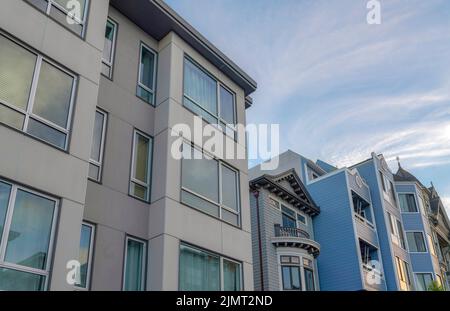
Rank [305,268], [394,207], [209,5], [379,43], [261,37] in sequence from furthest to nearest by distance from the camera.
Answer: [394,207] → [305,268] → [379,43] → [261,37] → [209,5]

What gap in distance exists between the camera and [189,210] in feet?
37.8

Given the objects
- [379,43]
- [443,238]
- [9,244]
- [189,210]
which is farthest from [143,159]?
[443,238]

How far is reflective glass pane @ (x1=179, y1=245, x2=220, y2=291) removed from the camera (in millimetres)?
10891

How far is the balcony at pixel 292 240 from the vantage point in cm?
2137

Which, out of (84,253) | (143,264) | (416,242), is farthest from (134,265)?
(416,242)

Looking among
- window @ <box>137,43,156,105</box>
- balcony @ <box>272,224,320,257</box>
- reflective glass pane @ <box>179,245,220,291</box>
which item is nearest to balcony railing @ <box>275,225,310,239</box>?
balcony @ <box>272,224,320,257</box>

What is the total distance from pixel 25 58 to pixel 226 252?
6.69 metres

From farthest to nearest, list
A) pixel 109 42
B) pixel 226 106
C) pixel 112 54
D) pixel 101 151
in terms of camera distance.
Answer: pixel 226 106, pixel 109 42, pixel 112 54, pixel 101 151

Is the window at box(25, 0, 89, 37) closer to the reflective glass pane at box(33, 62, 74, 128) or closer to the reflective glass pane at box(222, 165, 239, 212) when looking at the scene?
the reflective glass pane at box(33, 62, 74, 128)

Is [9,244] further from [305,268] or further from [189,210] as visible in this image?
[305,268]

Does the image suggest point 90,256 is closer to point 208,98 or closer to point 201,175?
point 201,175

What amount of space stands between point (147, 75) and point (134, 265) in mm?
5422

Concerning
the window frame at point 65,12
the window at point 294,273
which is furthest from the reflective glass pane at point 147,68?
the window at point 294,273

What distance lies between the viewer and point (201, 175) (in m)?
12.5
